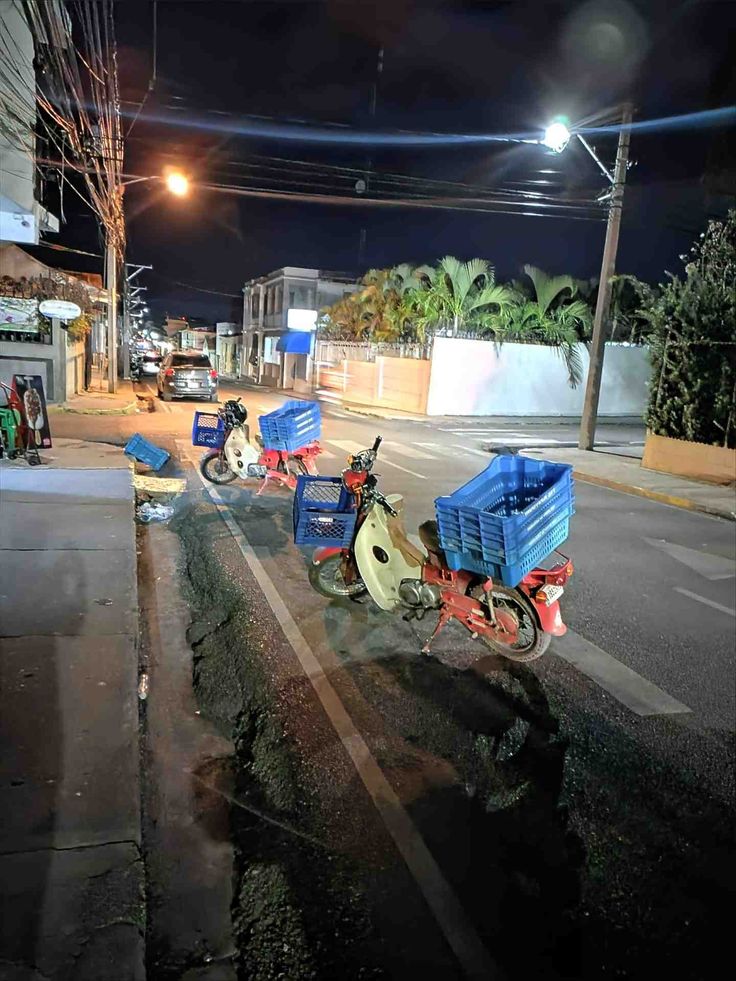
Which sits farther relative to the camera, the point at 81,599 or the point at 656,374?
the point at 656,374

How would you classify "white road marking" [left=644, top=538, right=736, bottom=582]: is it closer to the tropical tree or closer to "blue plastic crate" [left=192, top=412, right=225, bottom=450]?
the tropical tree

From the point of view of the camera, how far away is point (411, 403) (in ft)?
91.2

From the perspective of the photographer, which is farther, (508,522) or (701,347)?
(701,347)

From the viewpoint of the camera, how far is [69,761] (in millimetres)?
3447

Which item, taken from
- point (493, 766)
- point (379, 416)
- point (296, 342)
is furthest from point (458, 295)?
point (493, 766)

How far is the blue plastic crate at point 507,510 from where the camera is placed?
4.62 meters

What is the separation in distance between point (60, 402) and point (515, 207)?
14098 mm

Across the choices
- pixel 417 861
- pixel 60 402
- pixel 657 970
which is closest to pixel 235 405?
pixel 417 861

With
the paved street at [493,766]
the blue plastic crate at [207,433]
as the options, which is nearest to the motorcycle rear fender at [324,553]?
the paved street at [493,766]

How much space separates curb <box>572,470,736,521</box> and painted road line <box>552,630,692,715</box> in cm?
660

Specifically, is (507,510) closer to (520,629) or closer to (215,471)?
(520,629)

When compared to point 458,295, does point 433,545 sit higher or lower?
lower

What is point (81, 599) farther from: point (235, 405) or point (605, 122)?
point (605, 122)

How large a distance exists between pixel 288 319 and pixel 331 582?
146 ft
